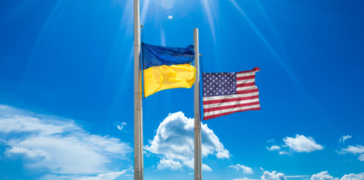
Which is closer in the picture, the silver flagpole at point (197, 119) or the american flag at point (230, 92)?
the silver flagpole at point (197, 119)

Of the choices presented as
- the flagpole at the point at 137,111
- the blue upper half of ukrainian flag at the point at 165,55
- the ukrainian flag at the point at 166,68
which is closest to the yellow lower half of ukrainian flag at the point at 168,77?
the ukrainian flag at the point at 166,68

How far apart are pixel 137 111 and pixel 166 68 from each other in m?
2.94

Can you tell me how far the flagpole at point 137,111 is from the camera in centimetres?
1728

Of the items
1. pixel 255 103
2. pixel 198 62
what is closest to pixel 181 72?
pixel 198 62

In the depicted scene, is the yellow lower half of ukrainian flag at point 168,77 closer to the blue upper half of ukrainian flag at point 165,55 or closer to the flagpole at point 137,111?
the blue upper half of ukrainian flag at point 165,55

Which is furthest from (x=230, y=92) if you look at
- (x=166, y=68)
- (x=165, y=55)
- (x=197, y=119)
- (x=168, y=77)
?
(x=165, y=55)

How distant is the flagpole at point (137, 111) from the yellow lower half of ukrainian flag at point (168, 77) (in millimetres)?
432

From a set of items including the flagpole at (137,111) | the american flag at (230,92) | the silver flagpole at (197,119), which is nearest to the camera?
the flagpole at (137,111)

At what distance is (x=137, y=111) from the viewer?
17859 mm

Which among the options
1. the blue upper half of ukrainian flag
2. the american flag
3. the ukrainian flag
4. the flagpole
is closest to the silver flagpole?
the american flag

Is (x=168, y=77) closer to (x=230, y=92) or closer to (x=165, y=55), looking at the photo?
(x=165, y=55)

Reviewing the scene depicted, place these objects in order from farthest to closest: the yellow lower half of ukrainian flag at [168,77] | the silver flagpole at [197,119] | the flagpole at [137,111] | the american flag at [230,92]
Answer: the american flag at [230,92]
the silver flagpole at [197,119]
the yellow lower half of ukrainian flag at [168,77]
the flagpole at [137,111]

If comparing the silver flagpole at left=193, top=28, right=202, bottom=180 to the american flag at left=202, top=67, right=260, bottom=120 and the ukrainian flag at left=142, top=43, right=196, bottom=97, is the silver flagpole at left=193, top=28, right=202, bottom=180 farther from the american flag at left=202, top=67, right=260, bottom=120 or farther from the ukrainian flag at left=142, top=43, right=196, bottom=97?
the ukrainian flag at left=142, top=43, right=196, bottom=97

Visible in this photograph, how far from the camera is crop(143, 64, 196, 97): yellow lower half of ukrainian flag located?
1842cm
